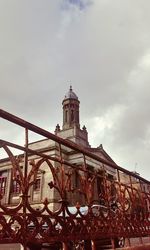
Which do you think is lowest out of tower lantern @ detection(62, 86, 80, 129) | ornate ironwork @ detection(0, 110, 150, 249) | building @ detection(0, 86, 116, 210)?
ornate ironwork @ detection(0, 110, 150, 249)

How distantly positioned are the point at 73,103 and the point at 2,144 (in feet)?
116

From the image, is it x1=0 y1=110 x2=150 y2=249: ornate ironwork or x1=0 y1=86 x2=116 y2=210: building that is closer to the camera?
x1=0 y1=110 x2=150 y2=249: ornate ironwork

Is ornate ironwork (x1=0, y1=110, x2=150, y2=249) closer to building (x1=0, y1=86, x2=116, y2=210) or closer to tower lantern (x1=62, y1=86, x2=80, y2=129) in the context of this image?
building (x1=0, y1=86, x2=116, y2=210)

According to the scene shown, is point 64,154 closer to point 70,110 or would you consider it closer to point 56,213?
point 70,110

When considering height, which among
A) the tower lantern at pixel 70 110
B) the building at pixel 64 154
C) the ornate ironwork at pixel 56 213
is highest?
the tower lantern at pixel 70 110

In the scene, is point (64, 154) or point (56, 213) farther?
point (64, 154)

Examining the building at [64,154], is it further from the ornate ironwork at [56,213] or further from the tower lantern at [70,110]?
the ornate ironwork at [56,213]

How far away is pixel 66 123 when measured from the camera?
35.9 metres

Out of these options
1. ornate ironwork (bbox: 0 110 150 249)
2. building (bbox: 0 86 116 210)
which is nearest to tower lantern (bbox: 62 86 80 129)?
building (bbox: 0 86 116 210)

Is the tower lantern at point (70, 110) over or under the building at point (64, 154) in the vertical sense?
over

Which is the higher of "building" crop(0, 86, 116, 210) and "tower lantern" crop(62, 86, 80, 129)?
"tower lantern" crop(62, 86, 80, 129)

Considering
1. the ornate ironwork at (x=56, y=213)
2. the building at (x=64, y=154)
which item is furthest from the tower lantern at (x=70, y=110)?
the ornate ironwork at (x=56, y=213)

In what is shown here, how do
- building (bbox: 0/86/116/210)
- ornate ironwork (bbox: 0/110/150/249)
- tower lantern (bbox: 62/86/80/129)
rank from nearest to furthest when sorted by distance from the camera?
ornate ironwork (bbox: 0/110/150/249) < building (bbox: 0/86/116/210) < tower lantern (bbox: 62/86/80/129)

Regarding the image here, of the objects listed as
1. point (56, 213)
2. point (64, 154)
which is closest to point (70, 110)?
point (64, 154)
